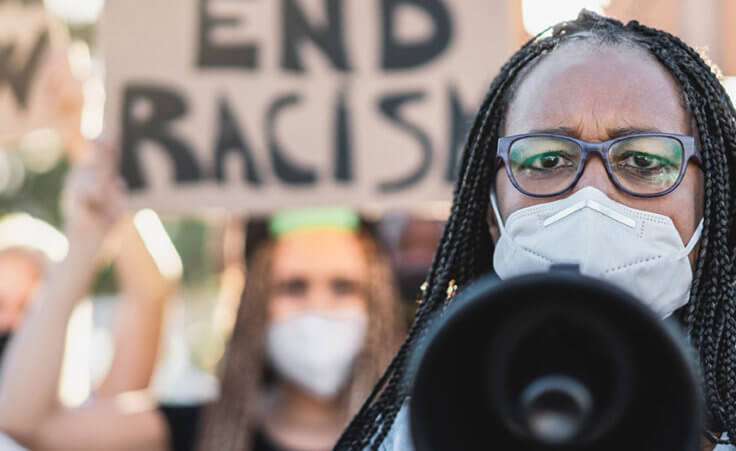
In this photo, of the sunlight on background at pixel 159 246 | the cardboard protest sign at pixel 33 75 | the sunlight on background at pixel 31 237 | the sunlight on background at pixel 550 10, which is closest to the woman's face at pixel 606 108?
the sunlight on background at pixel 550 10

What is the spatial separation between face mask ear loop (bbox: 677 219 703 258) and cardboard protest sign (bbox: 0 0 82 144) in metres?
2.43

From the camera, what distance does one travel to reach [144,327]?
3193 millimetres

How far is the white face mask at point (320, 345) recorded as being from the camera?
3.02 m

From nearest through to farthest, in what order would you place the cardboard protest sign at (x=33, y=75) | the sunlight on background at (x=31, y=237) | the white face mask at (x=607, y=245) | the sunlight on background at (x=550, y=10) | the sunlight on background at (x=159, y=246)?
1. the white face mask at (x=607, y=245)
2. the sunlight on background at (x=550, y=10)
3. the cardboard protest sign at (x=33, y=75)
4. the sunlight on background at (x=159, y=246)
5. the sunlight on background at (x=31, y=237)

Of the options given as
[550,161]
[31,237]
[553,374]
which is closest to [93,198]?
[31,237]

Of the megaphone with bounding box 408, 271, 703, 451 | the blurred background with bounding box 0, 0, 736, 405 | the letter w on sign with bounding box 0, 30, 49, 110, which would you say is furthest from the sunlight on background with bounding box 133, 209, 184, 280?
the megaphone with bounding box 408, 271, 703, 451

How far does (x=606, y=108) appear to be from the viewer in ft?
4.36

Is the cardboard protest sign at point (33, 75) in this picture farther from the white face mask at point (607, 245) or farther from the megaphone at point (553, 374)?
the megaphone at point (553, 374)

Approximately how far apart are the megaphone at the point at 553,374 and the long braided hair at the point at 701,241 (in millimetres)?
423

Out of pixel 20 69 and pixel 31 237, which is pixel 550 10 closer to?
pixel 20 69

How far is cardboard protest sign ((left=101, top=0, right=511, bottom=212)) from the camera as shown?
292cm

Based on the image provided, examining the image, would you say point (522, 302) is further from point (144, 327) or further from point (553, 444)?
point (144, 327)

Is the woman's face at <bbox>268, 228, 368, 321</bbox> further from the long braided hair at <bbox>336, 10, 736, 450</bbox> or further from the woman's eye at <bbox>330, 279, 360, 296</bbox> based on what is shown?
the long braided hair at <bbox>336, 10, 736, 450</bbox>

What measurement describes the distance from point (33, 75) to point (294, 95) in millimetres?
943
